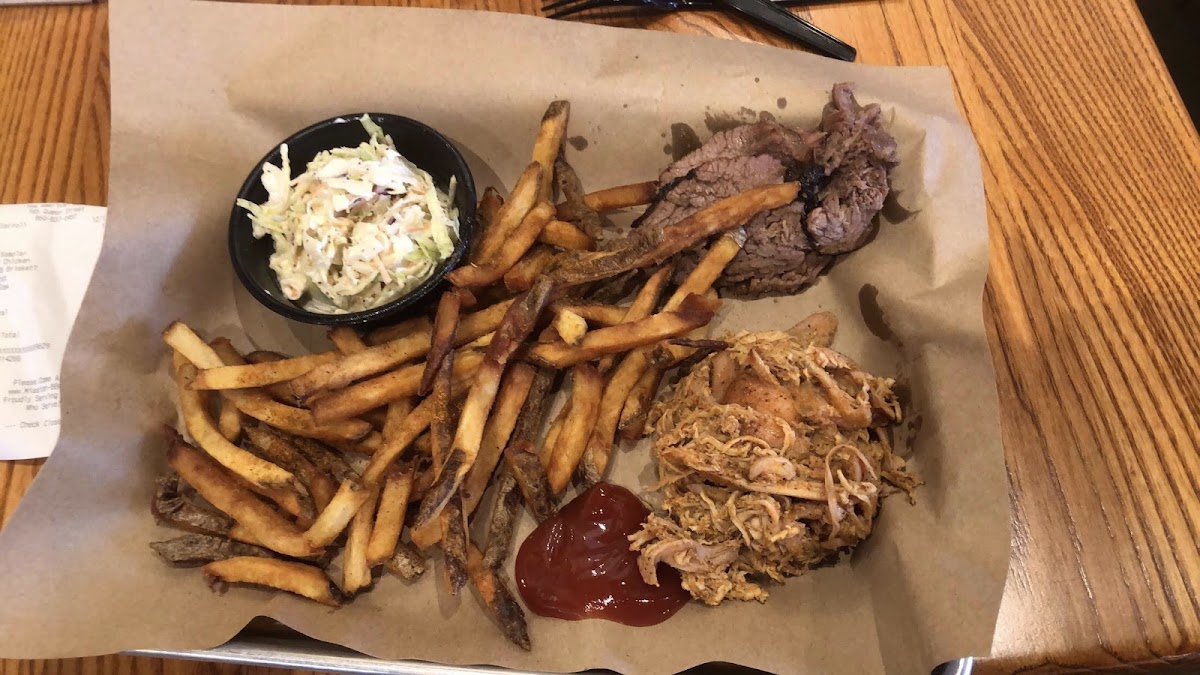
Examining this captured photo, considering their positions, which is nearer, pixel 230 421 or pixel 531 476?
pixel 531 476

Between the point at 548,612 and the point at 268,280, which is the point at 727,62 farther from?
the point at 548,612

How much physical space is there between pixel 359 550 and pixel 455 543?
0.28 m

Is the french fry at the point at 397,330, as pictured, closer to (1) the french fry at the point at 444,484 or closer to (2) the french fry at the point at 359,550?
(1) the french fry at the point at 444,484

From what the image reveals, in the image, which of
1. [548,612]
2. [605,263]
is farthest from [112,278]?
[548,612]

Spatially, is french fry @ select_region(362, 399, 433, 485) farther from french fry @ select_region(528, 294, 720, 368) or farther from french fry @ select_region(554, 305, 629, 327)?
french fry @ select_region(554, 305, 629, 327)

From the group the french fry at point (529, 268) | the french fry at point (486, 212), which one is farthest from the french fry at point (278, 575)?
the french fry at point (486, 212)

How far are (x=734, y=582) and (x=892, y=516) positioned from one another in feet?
1.45

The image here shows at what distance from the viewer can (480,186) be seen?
98.0 inches

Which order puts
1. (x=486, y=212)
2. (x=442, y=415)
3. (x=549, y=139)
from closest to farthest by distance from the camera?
(x=442, y=415), (x=549, y=139), (x=486, y=212)

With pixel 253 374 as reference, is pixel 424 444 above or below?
below

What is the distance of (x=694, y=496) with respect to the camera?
190 cm

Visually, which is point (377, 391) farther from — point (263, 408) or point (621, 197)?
Answer: point (621, 197)

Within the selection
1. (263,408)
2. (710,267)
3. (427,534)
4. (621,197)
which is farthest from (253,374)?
(710,267)

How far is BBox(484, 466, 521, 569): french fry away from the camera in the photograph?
195 cm
